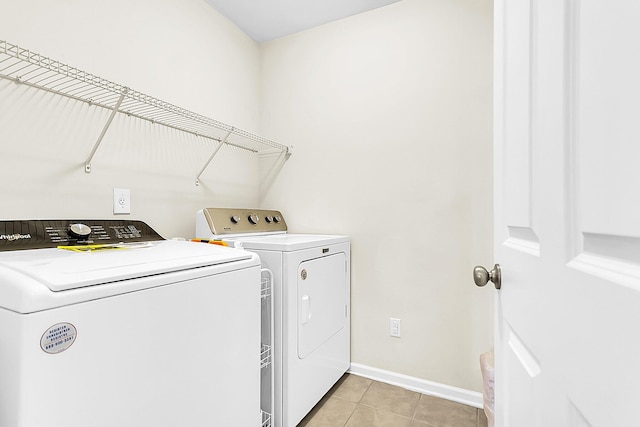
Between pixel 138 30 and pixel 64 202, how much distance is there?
1006 mm

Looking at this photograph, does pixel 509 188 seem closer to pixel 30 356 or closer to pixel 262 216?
pixel 30 356

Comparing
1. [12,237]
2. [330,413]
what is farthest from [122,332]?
[330,413]

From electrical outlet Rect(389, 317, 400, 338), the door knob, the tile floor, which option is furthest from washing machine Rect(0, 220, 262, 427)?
electrical outlet Rect(389, 317, 400, 338)

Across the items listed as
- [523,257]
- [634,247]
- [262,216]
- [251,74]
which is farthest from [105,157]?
[634,247]

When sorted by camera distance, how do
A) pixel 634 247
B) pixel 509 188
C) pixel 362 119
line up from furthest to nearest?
pixel 362 119 < pixel 509 188 < pixel 634 247

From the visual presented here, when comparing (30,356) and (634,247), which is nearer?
(634,247)

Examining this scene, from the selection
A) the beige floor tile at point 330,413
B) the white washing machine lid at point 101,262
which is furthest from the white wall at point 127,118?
the beige floor tile at point 330,413

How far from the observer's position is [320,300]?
6.01ft

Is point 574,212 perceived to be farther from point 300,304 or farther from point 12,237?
point 12,237

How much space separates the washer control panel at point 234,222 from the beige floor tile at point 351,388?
3.78ft

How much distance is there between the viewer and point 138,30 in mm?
1697

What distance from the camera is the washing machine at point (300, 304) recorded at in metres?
1.57

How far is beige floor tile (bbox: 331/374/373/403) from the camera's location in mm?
1948

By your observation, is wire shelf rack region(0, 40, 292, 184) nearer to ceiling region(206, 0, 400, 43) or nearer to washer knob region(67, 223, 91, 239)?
washer knob region(67, 223, 91, 239)
